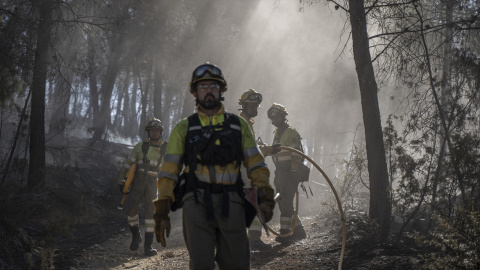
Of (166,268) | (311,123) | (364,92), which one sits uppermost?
(311,123)

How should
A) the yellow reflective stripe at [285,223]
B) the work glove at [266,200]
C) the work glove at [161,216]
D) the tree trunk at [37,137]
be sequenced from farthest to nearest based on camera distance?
the tree trunk at [37,137], the yellow reflective stripe at [285,223], the work glove at [266,200], the work glove at [161,216]

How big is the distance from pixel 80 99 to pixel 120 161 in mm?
38087

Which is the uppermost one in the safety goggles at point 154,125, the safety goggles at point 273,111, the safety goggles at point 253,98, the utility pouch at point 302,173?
the safety goggles at point 253,98

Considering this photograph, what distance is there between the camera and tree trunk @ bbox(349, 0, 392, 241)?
7047 millimetres

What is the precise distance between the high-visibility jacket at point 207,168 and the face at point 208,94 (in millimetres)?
78

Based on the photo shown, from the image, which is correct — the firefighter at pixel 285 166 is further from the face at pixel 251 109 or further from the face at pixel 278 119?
the face at pixel 251 109

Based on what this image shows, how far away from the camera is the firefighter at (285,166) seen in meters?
7.92

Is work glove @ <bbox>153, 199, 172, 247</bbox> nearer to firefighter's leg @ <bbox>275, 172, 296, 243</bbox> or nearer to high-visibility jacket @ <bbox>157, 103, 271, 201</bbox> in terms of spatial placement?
high-visibility jacket @ <bbox>157, 103, 271, 201</bbox>

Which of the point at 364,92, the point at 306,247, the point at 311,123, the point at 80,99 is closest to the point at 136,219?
the point at 306,247

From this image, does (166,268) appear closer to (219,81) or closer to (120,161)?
(219,81)

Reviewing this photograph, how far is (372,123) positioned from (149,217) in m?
4.11

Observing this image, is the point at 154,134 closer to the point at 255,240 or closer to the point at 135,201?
the point at 135,201

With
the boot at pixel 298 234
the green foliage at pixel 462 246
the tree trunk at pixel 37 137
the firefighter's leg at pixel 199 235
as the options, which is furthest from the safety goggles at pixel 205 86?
the tree trunk at pixel 37 137

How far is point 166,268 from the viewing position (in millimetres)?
6500
